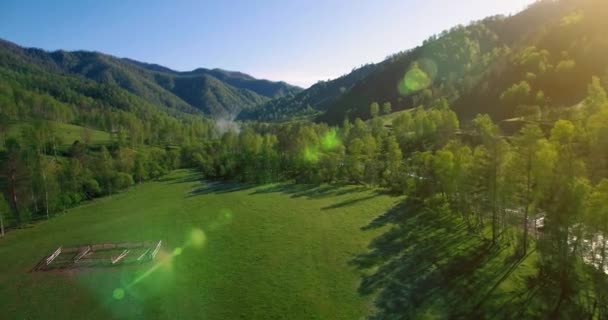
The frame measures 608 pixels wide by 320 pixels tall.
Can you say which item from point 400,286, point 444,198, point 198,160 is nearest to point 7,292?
point 400,286

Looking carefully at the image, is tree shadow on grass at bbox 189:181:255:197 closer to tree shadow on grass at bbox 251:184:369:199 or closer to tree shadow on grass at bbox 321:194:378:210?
tree shadow on grass at bbox 251:184:369:199

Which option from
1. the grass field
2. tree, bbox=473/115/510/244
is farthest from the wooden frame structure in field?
tree, bbox=473/115/510/244

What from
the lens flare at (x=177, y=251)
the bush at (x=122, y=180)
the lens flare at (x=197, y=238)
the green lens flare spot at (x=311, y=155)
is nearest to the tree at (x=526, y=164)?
the lens flare at (x=197, y=238)

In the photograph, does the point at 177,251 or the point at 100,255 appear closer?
the point at 177,251

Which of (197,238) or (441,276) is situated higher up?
(197,238)

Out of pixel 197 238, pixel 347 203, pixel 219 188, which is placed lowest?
pixel 347 203

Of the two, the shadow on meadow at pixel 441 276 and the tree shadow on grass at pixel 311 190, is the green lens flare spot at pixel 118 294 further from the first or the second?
the tree shadow on grass at pixel 311 190

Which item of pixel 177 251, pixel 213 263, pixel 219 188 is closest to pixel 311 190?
pixel 219 188

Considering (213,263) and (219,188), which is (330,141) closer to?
(219,188)
